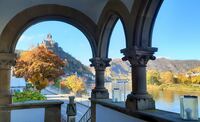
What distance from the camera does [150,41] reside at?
10.9 feet

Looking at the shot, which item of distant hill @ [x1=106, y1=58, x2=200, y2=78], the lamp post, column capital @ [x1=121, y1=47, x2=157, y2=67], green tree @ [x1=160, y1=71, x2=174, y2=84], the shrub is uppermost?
column capital @ [x1=121, y1=47, x2=157, y2=67]

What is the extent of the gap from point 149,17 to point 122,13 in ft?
2.23

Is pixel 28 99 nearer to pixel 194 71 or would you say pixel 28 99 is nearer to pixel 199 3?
pixel 194 71

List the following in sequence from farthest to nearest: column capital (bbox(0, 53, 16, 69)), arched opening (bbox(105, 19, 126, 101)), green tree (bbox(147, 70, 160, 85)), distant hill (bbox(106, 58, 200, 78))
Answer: column capital (bbox(0, 53, 16, 69)), arched opening (bbox(105, 19, 126, 101)), green tree (bbox(147, 70, 160, 85)), distant hill (bbox(106, 58, 200, 78))

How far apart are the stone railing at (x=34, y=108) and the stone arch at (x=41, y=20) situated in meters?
1.09

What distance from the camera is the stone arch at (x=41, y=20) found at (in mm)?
4561

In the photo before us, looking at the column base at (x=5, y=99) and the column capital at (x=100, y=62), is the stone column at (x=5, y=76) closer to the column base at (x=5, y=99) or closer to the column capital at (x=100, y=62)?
the column base at (x=5, y=99)

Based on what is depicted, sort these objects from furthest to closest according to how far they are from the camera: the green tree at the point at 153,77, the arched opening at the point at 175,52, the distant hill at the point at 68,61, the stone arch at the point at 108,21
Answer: the distant hill at the point at 68,61 < the stone arch at the point at 108,21 < the green tree at the point at 153,77 < the arched opening at the point at 175,52

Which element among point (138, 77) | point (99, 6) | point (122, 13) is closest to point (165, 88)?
point (138, 77)

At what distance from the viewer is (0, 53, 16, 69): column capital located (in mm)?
4441

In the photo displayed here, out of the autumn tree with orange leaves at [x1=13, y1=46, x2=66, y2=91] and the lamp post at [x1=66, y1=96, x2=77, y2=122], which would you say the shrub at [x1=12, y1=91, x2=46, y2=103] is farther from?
the autumn tree with orange leaves at [x1=13, y1=46, x2=66, y2=91]

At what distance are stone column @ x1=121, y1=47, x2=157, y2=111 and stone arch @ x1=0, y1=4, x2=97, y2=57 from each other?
180cm

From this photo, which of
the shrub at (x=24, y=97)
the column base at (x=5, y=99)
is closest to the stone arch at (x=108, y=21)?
the shrub at (x=24, y=97)

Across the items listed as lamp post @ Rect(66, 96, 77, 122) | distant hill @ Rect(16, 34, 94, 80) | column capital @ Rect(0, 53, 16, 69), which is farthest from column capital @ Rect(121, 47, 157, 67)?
distant hill @ Rect(16, 34, 94, 80)
